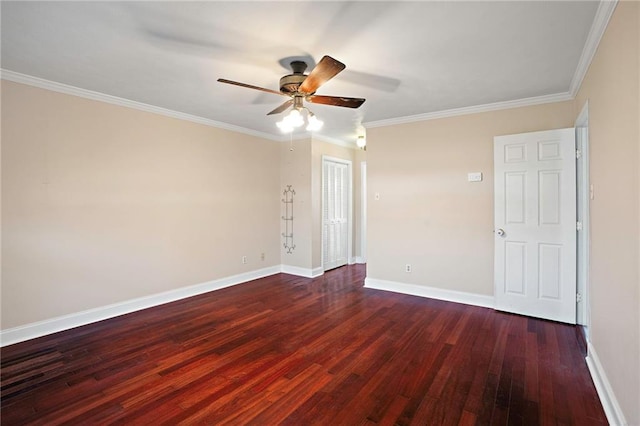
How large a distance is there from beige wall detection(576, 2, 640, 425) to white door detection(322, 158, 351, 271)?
13.3 ft

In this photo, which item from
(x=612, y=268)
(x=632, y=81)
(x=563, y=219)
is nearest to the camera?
(x=632, y=81)

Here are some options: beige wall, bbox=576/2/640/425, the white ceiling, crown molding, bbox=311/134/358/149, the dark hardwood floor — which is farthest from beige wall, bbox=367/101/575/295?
beige wall, bbox=576/2/640/425

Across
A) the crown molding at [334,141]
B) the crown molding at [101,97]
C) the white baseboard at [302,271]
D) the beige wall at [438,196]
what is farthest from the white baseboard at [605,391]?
the crown molding at [101,97]

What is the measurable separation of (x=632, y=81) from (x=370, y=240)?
359 cm

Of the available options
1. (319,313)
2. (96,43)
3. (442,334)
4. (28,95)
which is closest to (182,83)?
(96,43)

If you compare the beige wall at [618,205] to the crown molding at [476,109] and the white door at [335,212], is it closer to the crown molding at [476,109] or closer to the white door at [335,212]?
the crown molding at [476,109]

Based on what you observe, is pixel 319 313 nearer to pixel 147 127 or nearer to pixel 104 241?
pixel 104 241

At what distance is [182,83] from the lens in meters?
3.26

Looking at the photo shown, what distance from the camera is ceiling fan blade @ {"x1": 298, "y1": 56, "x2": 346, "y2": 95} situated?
83.5 inches

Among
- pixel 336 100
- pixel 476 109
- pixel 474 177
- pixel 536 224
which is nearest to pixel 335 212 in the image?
pixel 474 177

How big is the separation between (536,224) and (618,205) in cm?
189

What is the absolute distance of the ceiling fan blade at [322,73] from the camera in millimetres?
2121

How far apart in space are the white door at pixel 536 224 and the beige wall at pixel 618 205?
106cm

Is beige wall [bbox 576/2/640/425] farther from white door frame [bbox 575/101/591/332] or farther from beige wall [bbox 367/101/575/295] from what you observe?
beige wall [bbox 367/101/575/295]
